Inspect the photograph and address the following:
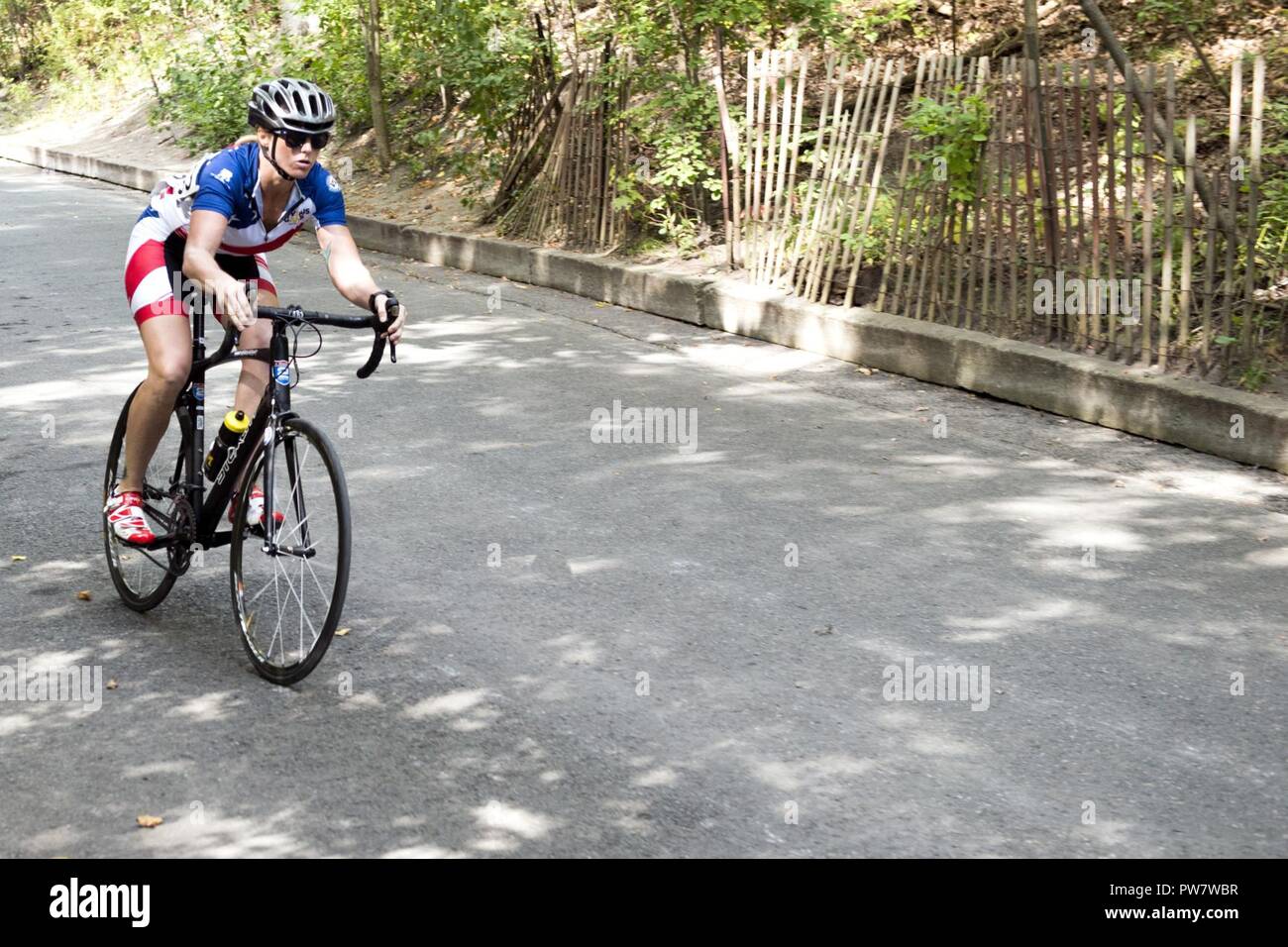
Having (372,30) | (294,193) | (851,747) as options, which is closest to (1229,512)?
(851,747)

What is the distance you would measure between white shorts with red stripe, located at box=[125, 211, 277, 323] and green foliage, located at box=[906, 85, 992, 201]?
5.25 meters

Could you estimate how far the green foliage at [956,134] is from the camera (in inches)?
363

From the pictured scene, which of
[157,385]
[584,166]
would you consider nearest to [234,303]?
[157,385]

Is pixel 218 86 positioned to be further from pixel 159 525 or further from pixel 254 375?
pixel 254 375

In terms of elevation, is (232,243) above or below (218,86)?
below

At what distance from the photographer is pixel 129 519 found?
549 cm

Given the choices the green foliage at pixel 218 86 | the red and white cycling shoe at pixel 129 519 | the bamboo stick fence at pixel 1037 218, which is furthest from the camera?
the green foliage at pixel 218 86

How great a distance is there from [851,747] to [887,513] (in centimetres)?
244

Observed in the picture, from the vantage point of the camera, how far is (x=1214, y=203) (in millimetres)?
7902

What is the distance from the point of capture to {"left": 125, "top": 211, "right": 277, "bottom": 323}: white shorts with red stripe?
204 inches

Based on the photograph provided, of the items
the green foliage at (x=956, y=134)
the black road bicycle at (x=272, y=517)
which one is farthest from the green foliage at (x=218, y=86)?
the black road bicycle at (x=272, y=517)

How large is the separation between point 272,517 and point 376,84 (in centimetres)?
1391

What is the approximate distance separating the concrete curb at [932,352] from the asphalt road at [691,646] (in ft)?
0.63

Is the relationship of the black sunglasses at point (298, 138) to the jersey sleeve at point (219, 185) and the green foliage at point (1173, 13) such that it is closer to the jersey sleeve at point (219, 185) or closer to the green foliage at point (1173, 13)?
the jersey sleeve at point (219, 185)
